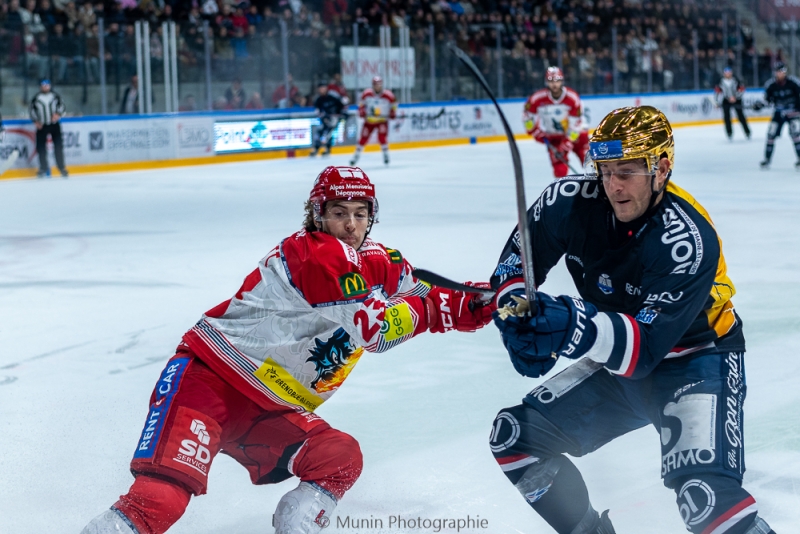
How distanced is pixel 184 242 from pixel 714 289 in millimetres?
5775

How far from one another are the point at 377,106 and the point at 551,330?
14218 millimetres

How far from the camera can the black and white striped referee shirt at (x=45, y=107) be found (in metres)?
13.0

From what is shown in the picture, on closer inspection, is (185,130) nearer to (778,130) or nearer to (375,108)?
→ (375,108)

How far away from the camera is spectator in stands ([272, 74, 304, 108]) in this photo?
16578 millimetres

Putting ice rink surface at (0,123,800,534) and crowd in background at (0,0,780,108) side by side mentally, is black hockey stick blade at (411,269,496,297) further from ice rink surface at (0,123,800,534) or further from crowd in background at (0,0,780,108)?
crowd in background at (0,0,780,108)

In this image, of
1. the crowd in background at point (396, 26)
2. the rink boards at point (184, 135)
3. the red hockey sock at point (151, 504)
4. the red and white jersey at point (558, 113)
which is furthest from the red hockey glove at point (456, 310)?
the crowd in background at point (396, 26)

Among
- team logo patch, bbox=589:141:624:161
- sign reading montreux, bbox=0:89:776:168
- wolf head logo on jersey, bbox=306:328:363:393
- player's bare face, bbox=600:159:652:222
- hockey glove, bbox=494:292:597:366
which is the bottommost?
wolf head logo on jersey, bbox=306:328:363:393

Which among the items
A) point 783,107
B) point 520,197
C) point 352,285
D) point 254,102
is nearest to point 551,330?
point 520,197

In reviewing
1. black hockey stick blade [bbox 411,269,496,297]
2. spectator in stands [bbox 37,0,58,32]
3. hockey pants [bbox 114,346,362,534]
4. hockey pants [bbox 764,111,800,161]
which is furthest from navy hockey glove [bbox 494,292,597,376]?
spectator in stands [bbox 37,0,58,32]

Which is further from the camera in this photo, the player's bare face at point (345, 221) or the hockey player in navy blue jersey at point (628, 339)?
the player's bare face at point (345, 221)

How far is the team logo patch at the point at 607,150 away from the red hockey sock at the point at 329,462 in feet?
2.81

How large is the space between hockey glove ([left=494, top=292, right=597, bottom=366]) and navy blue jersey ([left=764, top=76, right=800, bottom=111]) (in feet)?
41.1

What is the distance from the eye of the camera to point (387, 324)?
7.41 ft

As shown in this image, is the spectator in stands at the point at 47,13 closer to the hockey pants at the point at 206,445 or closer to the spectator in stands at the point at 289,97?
the spectator in stands at the point at 289,97
